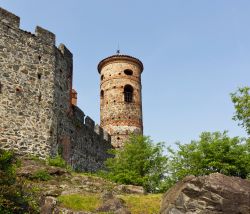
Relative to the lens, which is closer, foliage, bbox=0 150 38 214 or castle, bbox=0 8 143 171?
foliage, bbox=0 150 38 214

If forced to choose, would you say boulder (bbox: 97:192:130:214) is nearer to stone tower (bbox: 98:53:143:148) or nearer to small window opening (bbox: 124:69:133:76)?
stone tower (bbox: 98:53:143:148)

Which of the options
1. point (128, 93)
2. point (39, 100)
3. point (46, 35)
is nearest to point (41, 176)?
point (39, 100)

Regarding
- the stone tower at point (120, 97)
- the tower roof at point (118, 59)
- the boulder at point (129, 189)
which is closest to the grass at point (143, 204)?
the boulder at point (129, 189)

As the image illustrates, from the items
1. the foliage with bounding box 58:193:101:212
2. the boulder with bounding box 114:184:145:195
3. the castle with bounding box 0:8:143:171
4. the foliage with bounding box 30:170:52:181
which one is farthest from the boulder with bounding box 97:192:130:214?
the castle with bounding box 0:8:143:171

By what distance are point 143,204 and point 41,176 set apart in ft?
14.8

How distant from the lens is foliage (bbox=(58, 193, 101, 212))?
1427 centimetres

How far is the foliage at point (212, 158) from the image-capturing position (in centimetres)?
2223

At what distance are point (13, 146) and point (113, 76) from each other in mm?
16913

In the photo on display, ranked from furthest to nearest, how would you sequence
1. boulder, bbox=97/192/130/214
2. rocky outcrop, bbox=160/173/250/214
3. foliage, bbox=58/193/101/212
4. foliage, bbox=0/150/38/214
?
foliage, bbox=58/193/101/212
boulder, bbox=97/192/130/214
foliage, bbox=0/150/38/214
rocky outcrop, bbox=160/173/250/214

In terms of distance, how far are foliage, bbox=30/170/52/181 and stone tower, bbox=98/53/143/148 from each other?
1466 centimetres

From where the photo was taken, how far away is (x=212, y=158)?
22594 mm

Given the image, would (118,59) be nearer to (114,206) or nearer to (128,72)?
(128,72)

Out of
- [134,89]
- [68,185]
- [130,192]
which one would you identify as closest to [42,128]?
[68,185]

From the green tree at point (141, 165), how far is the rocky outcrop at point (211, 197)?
8.52 meters
